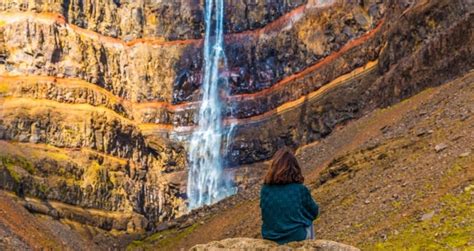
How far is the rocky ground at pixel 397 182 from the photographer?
2083 cm

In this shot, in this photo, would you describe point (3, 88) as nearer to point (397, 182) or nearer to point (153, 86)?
point (153, 86)

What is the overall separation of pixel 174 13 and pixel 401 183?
195 ft

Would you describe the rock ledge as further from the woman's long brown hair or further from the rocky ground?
the rocky ground

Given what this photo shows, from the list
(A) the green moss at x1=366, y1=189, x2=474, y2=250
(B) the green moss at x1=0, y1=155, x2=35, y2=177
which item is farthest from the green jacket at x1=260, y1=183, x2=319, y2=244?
(B) the green moss at x1=0, y1=155, x2=35, y2=177

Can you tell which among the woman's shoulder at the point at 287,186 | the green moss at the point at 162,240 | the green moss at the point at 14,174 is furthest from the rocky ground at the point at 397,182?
the green moss at the point at 14,174

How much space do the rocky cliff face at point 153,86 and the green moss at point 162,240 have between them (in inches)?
378

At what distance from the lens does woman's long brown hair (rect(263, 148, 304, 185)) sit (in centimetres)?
895

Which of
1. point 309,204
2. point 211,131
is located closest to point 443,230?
point 309,204

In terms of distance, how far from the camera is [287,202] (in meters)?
9.12

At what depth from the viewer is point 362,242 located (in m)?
22.8

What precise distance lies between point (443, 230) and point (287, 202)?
11.9m

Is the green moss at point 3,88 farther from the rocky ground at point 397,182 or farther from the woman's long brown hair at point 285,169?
the woman's long brown hair at point 285,169

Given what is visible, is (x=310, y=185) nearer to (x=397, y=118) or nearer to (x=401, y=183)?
(x=397, y=118)

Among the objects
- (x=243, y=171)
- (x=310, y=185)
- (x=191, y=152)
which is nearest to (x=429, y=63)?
(x=310, y=185)
